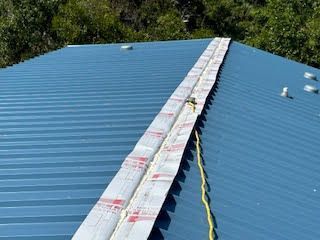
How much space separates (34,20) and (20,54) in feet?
4.15

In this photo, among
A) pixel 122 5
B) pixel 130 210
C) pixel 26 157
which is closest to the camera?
pixel 130 210

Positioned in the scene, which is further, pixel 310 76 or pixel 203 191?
pixel 310 76

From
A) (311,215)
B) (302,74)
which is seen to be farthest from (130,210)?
(302,74)

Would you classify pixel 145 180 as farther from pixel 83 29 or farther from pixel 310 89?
pixel 83 29

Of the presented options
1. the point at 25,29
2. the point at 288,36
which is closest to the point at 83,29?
the point at 25,29

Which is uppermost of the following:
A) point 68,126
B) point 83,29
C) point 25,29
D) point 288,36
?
point 68,126

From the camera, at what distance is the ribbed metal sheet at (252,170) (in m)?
4.25

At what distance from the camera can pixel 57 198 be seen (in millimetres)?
4344

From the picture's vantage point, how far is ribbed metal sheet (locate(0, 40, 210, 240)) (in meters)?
4.21

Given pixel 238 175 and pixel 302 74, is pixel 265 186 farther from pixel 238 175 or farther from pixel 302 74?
pixel 302 74

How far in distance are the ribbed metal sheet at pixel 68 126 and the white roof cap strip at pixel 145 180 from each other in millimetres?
157

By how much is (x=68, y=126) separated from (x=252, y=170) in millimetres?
2053

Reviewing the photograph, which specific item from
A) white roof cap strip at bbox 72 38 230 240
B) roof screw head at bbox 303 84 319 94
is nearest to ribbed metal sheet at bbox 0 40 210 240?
white roof cap strip at bbox 72 38 230 240

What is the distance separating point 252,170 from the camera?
545 centimetres
